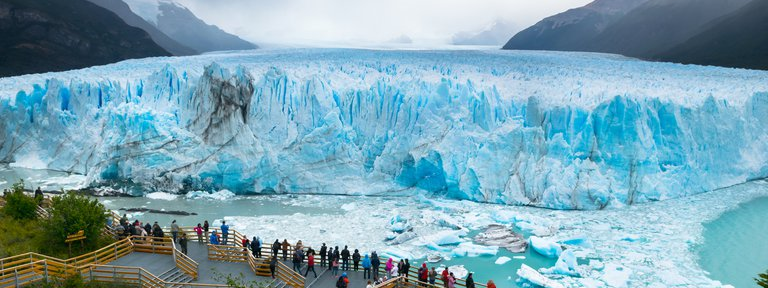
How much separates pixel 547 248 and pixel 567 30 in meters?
44.8

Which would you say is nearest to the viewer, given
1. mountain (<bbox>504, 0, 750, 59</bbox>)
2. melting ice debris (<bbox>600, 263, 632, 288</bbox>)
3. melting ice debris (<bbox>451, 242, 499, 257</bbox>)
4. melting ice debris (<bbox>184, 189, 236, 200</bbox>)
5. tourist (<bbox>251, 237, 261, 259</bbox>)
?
tourist (<bbox>251, 237, 261, 259</bbox>)

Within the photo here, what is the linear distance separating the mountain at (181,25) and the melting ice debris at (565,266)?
63.5 m

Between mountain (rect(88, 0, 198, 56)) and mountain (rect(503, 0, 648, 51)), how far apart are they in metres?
35.2

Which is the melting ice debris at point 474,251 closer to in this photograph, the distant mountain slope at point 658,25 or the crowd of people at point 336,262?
the crowd of people at point 336,262

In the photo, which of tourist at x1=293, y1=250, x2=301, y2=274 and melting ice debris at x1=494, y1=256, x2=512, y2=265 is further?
melting ice debris at x1=494, y1=256, x2=512, y2=265

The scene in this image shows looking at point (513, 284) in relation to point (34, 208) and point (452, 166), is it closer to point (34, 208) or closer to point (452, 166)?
point (452, 166)

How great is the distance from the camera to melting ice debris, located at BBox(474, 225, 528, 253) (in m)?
14.0

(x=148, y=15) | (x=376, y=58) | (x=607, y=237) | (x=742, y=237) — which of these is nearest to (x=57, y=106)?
(x=376, y=58)

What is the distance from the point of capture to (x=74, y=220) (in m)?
11.0

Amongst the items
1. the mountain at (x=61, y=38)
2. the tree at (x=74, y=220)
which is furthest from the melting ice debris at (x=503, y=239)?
the mountain at (x=61, y=38)

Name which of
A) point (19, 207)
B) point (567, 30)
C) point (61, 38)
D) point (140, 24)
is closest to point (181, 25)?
point (140, 24)

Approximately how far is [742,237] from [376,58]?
54.2 ft

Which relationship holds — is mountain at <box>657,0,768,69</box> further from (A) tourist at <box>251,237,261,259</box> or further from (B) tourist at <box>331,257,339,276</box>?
(A) tourist at <box>251,237,261,259</box>

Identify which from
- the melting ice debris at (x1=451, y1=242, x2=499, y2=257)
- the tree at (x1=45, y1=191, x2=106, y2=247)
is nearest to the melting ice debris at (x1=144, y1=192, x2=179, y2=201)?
the tree at (x1=45, y1=191, x2=106, y2=247)
